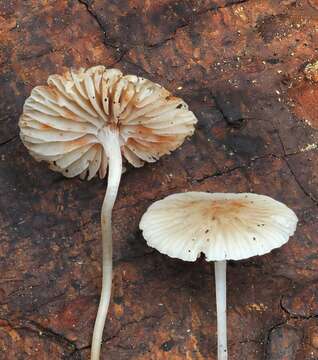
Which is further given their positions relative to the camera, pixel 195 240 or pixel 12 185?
pixel 12 185

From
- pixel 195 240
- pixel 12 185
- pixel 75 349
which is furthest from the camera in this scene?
pixel 12 185

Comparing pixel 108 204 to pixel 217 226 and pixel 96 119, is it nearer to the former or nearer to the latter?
pixel 96 119

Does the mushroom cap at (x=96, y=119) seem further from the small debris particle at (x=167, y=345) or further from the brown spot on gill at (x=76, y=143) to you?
the small debris particle at (x=167, y=345)

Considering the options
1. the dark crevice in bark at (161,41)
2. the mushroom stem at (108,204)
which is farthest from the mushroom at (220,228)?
the dark crevice in bark at (161,41)

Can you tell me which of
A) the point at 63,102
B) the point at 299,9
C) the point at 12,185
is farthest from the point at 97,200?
the point at 299,9

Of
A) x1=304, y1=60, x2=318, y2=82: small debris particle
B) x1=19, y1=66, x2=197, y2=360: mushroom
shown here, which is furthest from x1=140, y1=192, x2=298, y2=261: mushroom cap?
x1=304, y1=60, x2=318, y2=82: small debris particle

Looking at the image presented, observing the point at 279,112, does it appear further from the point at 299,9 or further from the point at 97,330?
the point at 97,330

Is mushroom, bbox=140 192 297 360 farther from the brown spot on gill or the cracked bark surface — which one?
the brown spot on gill
